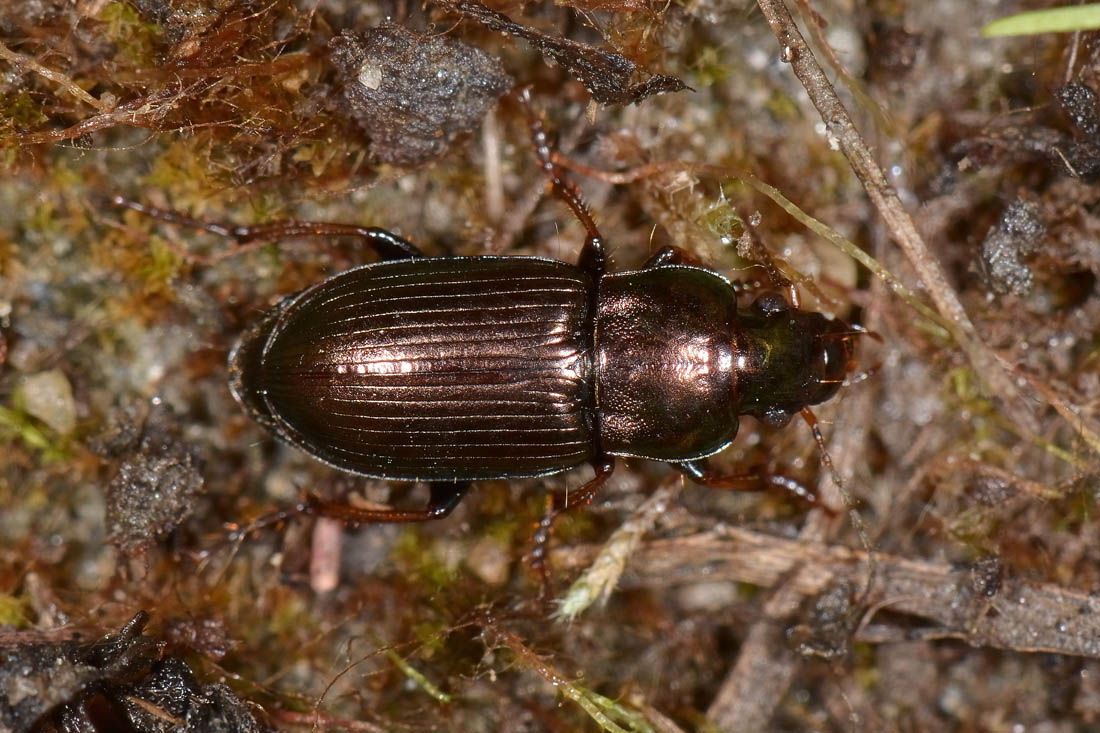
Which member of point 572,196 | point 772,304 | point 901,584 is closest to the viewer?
point 772,304

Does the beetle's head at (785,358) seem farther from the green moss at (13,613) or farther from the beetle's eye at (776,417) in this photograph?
the green moss at (13,613)

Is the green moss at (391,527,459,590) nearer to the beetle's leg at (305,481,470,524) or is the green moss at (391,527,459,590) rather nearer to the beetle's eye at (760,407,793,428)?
the beetle's leg at (305,481,470,524)

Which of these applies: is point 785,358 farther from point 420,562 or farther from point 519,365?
point 420,562

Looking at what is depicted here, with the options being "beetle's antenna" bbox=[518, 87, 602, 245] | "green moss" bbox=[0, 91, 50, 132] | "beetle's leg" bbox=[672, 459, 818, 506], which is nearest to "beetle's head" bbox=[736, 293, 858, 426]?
"beetle's leg" bbox=[672, 459, 818, 506]

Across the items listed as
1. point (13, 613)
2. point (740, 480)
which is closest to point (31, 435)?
point (13, 613)

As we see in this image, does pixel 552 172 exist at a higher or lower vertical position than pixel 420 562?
higher

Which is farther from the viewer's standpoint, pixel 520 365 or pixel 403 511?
pixel 403 511

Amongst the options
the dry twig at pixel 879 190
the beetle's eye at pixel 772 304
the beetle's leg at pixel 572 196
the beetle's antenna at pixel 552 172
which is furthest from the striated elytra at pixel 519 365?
the dry twig at pixel 879 190

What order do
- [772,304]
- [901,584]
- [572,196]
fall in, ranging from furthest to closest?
[901,584]
[572,196]
[772,304]
